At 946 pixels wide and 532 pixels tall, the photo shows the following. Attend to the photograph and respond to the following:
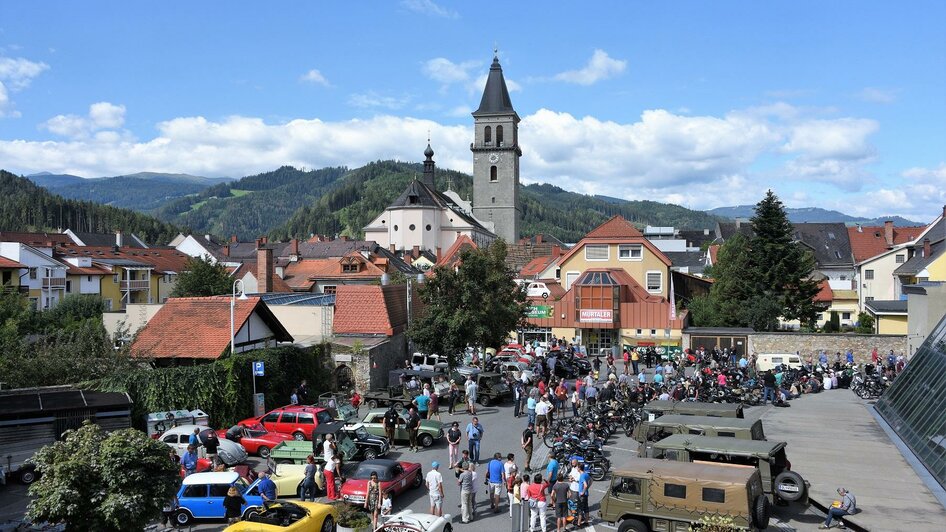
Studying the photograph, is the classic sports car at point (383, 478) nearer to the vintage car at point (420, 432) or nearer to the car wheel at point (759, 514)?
the vintage car at point (420, 432)

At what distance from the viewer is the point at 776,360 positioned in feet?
126

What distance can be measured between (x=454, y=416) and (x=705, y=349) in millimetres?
21029

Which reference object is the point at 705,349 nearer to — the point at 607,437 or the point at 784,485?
the point at 607,437

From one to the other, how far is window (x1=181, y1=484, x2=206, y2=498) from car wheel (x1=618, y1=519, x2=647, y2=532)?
874 cm

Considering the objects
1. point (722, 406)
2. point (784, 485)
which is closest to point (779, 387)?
point (722, 406)

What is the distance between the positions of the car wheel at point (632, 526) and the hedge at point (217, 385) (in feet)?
49.1

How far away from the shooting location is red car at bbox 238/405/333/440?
73.9ft

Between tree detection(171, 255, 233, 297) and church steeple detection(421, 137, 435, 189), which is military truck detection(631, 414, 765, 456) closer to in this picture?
tree detection(171, 255, 233, 297)

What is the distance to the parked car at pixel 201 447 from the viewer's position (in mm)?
19375

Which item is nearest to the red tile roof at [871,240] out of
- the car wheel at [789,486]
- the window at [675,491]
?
the car wheel at [789,486]

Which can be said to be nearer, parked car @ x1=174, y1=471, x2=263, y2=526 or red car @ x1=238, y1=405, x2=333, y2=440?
parked car @ x1=174, y1=471, x2=263, y2=526

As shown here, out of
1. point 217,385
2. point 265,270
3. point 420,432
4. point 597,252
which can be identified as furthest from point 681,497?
point 265,270

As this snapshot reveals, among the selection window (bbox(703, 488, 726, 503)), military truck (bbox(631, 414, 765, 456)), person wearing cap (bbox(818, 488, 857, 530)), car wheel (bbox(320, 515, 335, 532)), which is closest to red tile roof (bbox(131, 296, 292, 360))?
car wheel (bbox(320, 515, 335, 532))

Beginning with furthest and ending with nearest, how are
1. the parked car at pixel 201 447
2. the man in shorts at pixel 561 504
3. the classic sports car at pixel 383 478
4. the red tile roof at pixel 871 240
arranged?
the red tile roof at pixel 871 240 < the parked car at pixel 201 447 < the classic sports car at pixel 383 478 < the man in shorts at pixel 561 504
